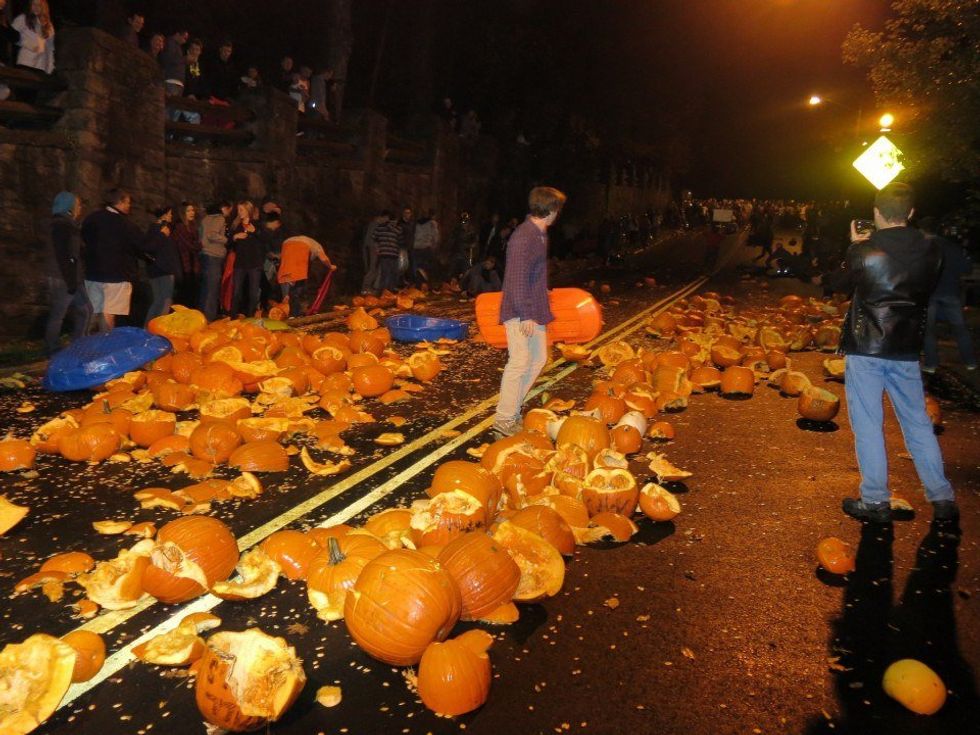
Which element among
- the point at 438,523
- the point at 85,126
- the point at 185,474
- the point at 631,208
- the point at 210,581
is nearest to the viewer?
the point at 210,581

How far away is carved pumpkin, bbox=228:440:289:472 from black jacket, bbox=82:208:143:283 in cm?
485

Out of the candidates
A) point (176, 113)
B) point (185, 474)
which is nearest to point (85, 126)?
point (176, 113)

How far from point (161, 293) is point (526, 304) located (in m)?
6.91

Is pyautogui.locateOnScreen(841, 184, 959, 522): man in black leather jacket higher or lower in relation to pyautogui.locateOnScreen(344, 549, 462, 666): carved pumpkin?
higher

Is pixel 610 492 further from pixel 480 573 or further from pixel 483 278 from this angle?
pixel 483 278

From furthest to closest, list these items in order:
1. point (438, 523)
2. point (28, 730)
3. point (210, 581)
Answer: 1. point (438, 523)
2. point (210, 581)
3. point (28, 730)

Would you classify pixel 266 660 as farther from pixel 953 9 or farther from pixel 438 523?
pixel 953 9

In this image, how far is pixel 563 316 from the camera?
9.09m

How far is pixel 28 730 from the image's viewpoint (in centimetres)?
271

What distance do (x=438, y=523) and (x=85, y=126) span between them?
11.3 meters

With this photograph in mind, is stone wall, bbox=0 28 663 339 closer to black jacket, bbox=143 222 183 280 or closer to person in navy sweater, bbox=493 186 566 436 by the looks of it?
black jacket, bbox=143 222 183 280

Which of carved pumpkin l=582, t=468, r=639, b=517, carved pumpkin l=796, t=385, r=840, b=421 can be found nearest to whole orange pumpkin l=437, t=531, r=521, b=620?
carved pumpkin l=582, t=468, r=639, b=517

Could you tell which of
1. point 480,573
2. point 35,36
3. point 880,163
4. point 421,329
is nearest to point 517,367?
point 480,573

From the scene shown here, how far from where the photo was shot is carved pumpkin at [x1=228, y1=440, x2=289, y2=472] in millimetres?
5504
